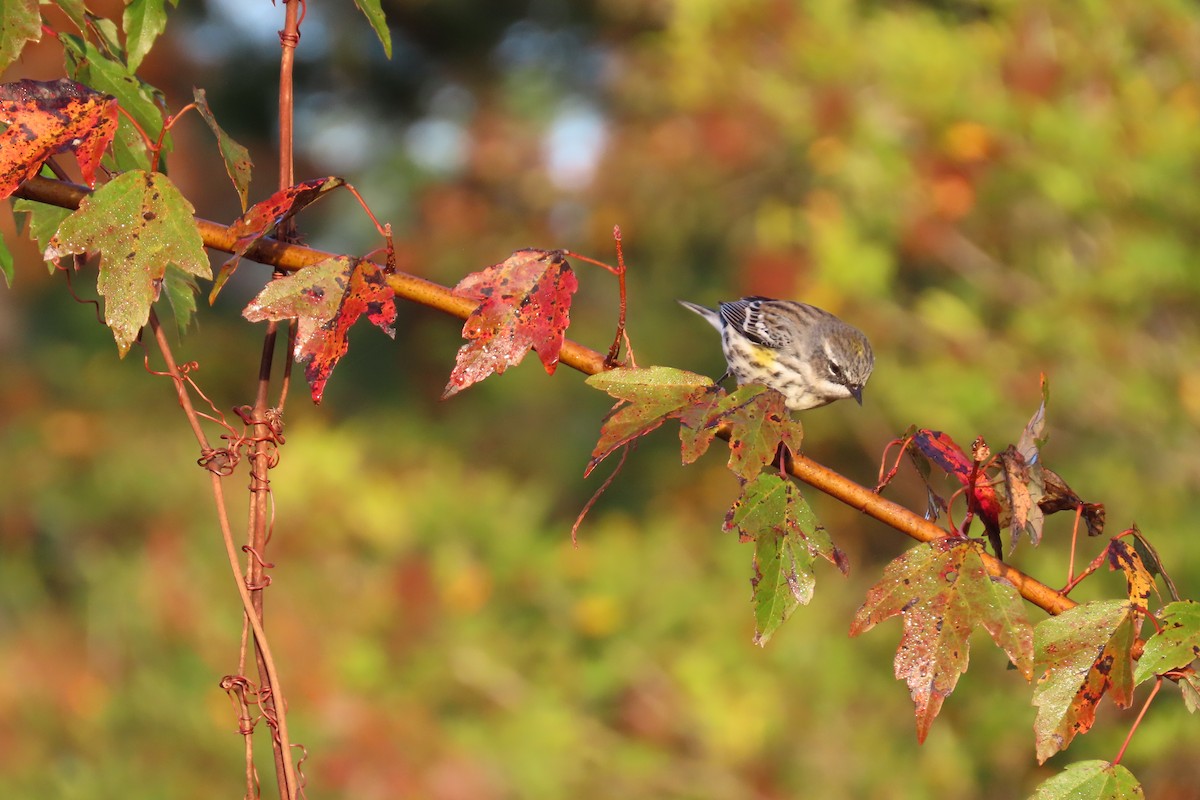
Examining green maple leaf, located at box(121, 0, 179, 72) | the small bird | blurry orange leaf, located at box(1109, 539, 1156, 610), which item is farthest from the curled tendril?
the small bird

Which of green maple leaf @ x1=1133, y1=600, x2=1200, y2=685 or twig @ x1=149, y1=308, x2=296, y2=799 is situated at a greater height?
twig @ x1=149, y1=308, x2=296, y2=799

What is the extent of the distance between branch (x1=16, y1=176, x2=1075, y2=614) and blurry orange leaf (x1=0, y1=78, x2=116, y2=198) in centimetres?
6

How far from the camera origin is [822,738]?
694 centimetres

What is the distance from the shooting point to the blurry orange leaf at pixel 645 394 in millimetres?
1382

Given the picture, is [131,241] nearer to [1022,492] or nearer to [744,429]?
[744,429]

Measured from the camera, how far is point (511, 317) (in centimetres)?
145

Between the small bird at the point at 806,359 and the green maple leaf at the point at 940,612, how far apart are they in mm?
1874

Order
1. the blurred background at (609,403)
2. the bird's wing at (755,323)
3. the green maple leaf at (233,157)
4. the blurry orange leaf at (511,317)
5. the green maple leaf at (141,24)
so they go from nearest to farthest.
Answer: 1. the blurry orange leaf at (511,317)
2. the green maple leaf at (233,157)
3. the green maple leaf at (141,24)
4. the bird's wing at (755,323)
5. the blurred background at (609,403)

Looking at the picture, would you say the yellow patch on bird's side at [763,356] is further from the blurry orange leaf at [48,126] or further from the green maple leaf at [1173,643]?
the blurry orange leaf at [48,126]

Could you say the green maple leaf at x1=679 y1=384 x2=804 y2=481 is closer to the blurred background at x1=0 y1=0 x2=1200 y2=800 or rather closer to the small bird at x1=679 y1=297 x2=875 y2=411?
the small bird at x1=679 y1=297 x2=875 y2=411

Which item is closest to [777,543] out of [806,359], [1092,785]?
[1092,785]

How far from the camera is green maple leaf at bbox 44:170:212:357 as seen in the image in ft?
4.53

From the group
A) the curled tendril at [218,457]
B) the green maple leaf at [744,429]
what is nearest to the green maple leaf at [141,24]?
the curled tendril at [218,457]

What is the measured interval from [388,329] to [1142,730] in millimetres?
5012
